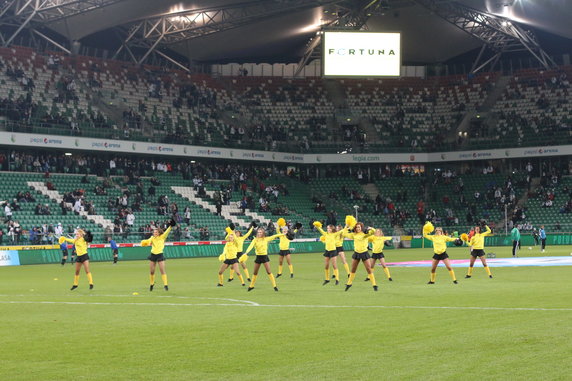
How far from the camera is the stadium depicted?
30875mm

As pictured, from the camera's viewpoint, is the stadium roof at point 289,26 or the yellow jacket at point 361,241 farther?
the stadium roof at point 289,26

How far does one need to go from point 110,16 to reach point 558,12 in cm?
3750

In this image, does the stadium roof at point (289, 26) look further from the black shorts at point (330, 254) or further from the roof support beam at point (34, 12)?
the black shorts at point (330, 254)

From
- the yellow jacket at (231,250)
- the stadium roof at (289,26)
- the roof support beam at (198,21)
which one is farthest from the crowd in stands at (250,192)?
the yellow jacket at (231,250)

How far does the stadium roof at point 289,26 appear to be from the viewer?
233 ft

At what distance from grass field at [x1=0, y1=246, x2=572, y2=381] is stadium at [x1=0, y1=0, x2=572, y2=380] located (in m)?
0.36

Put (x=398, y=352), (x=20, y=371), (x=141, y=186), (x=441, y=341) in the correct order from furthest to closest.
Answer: (x=141, y=186) → (x=441, y=341) → (x=398, y=352) → (x=20, y=371)

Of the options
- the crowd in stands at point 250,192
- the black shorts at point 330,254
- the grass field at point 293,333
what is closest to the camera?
the grass field at point 293,333

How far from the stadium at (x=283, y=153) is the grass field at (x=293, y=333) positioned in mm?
357

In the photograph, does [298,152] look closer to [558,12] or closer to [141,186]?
[141,186]

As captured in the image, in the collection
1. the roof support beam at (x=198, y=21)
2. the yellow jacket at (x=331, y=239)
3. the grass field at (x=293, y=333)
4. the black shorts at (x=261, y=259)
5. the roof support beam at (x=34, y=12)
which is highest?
the roof support beam at (x=198, y=21)

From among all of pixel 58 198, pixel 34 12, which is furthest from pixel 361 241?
pixel 34 12

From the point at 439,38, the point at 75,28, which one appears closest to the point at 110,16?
the point at 75,28

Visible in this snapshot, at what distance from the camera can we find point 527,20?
77.4 m
